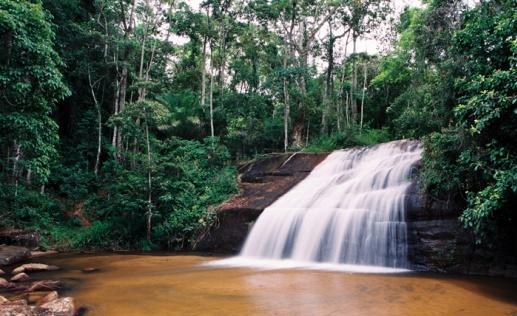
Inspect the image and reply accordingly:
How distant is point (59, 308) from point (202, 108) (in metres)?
16.5

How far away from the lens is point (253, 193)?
13.8 meters

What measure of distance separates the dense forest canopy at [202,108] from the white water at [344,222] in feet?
4.14

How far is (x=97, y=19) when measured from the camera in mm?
18156

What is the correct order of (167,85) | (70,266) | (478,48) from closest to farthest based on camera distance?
(478,48)
(70,266)
(167,85)

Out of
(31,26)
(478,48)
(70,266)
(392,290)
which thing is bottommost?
(70,266)

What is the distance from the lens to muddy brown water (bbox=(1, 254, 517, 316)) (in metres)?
5.46

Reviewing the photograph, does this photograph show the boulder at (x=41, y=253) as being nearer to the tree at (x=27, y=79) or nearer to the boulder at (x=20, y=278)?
the tree at (x=27, y=79)

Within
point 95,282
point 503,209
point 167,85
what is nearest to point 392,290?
point 503,209

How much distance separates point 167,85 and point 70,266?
666 inches

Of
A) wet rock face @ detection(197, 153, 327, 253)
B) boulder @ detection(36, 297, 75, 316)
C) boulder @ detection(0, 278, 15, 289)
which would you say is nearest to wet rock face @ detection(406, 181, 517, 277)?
wet rock face @ detection(197, 153, 327, 253)

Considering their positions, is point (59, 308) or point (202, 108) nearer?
point (59, 308)

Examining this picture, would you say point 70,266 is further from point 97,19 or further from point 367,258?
point 97,19

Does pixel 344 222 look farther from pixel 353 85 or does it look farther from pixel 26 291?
pixel 353 85

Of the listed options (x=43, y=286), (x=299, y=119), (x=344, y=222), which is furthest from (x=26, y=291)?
(x=299, y=119)
